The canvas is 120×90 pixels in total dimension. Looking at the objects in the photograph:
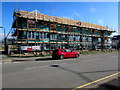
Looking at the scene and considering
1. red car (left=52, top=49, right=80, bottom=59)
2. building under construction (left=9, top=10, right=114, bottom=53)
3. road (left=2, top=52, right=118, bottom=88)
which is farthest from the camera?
building under construction (left=9, top=10, right=114, bottom=53)

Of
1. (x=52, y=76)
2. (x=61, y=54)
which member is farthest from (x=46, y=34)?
(x=52, y=76)

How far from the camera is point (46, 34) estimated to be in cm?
2534

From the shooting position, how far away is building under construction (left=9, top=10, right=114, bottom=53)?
21977 millimetres

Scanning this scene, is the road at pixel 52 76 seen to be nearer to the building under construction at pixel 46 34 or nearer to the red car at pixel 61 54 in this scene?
the red car at pixel 61 54

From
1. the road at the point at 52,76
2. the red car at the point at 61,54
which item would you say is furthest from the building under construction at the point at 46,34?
the road at the point at 52,76

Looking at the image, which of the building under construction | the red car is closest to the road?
the red car

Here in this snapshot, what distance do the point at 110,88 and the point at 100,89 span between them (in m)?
0.44

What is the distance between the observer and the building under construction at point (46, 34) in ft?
72.1

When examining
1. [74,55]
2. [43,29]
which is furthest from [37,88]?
[43,29]

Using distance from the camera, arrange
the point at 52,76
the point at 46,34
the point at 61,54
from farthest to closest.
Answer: the point at 46,34
the point at 61,54
the point at 52,76

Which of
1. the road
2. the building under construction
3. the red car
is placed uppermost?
the building under construction

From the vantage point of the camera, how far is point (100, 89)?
4.25 metres

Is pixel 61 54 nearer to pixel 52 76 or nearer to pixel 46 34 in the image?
pixel 52 76

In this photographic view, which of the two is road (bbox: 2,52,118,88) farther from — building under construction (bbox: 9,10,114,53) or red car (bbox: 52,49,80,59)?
building under construction (bbox: 9,10,114,53)
